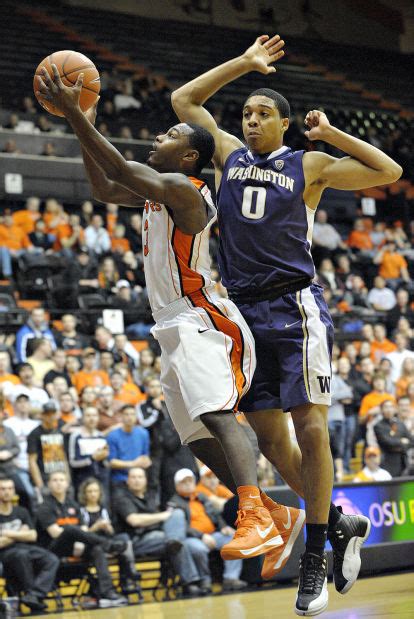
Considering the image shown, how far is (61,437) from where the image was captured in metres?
9.74

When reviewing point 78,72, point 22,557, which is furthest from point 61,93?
point 22,557

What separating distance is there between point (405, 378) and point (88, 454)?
5.83m

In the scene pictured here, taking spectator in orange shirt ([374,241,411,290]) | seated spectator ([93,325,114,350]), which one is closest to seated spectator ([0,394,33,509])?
seated spectator ([93,325,114,350])

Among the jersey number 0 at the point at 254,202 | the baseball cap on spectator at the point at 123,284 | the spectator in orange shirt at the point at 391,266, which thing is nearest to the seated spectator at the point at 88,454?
the baseball cap on spectator at the point at 123,284

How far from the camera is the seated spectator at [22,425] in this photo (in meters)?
9.69

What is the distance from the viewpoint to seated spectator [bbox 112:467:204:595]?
31.6 feet

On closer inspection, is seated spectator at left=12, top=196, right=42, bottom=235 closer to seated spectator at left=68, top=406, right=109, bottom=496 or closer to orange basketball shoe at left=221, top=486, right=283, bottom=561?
seated spectator at left=68, top=406, right=109, bottom=496

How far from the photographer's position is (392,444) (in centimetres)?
1204

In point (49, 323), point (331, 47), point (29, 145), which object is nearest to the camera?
point (49, 323)

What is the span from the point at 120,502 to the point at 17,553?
3.88 feet

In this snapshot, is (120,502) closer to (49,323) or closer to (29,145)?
(49,323)

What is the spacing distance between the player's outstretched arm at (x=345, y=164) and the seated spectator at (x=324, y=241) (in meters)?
12.9

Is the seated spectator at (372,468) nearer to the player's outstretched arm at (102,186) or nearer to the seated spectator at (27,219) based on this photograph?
the seated spectator at (27,219)

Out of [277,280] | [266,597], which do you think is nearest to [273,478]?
[266,597]
